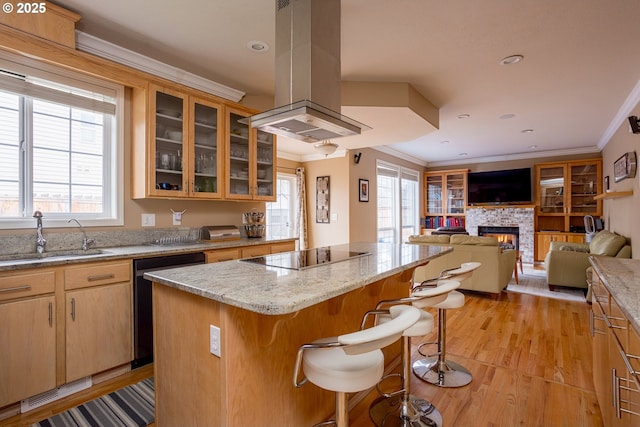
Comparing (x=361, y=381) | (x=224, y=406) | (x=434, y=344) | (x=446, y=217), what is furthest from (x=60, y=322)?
(x=446, y=217)

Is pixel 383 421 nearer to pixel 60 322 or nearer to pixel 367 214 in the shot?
pixel 60 322

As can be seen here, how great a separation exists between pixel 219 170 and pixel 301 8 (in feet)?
6.07

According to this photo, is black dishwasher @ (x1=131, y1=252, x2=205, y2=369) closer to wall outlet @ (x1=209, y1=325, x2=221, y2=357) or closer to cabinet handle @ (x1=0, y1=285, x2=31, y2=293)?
cabinet handle @ (x1=0, y1=285, x2=31, y2=293)

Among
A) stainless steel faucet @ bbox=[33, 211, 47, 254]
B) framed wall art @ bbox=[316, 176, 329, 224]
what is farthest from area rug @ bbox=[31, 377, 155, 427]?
framed wall art @ bbox=[316, 176, 329, 224]

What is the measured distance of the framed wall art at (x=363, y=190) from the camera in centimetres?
589

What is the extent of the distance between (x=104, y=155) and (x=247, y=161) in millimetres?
1366

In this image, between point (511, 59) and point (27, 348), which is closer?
point (27, 348)

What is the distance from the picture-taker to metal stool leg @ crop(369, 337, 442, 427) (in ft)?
5.92

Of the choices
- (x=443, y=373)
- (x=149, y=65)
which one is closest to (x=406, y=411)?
(x=443, y=373)

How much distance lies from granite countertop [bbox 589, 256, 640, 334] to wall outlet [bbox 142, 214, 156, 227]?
11.0 feet

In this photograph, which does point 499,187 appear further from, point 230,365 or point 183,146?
point 230,365

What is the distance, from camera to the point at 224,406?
4.12 feet

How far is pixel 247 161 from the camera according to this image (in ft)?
11.9

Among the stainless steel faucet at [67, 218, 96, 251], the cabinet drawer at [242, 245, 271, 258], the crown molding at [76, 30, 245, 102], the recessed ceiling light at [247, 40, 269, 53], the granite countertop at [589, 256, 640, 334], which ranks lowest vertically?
the cabinet drawer at [242, 245, 271, 258]
